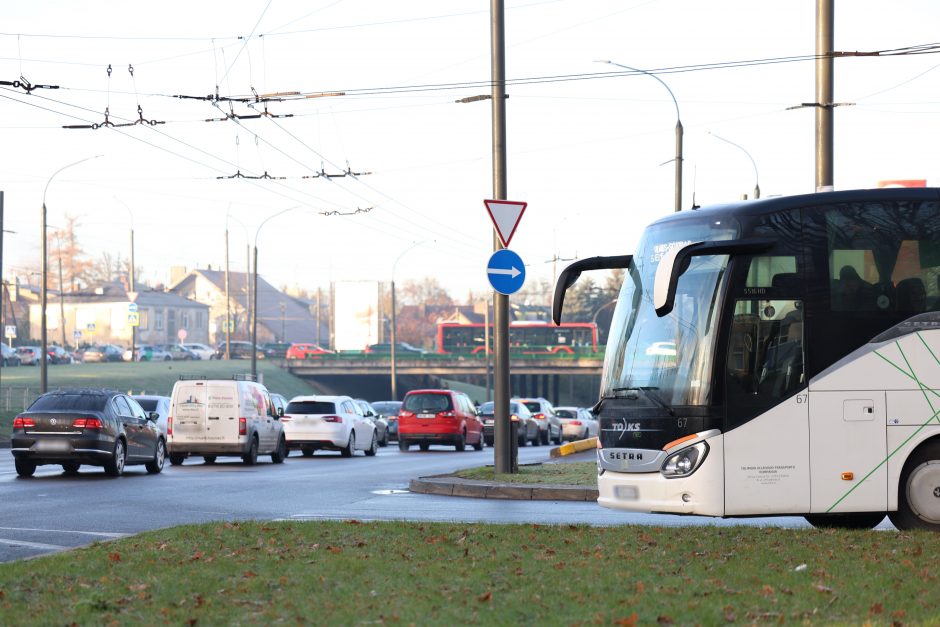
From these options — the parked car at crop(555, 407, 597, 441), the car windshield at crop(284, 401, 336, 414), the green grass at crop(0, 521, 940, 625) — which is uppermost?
the green grass at crop(0, 521, 940, 625)

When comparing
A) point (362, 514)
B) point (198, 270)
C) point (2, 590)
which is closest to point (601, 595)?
point (2, 590)

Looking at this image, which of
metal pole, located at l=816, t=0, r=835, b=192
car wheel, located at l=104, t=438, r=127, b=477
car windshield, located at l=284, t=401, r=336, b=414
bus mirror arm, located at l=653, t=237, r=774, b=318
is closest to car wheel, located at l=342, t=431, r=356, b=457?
car windshield, located at l=284, t=401, r=336, b=414

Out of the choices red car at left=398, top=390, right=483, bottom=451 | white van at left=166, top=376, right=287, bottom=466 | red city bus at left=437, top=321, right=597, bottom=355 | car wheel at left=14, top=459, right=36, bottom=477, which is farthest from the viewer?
red city bus at left=437, top=321, right=597, bottom=355

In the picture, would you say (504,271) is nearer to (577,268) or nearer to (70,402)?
(577,268)

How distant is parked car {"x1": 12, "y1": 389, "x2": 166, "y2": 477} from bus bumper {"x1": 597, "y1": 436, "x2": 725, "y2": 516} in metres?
13.4

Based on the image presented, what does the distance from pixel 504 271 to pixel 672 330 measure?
21.4 ft

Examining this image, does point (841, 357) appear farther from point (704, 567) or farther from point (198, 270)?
point (198, 270)

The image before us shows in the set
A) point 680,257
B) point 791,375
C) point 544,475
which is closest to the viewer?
point 680,257

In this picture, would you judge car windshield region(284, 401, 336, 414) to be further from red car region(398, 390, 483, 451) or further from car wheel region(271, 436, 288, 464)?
red car region(398, 390, 483, 451)

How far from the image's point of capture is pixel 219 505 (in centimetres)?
1700

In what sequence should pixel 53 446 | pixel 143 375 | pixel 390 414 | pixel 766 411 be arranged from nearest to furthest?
pixel 766 411 → pixel 53 446 → pixel 390 414 → pixel 143 375

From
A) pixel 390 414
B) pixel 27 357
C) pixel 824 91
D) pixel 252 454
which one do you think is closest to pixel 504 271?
pixel 824 91

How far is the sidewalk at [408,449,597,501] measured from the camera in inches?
700

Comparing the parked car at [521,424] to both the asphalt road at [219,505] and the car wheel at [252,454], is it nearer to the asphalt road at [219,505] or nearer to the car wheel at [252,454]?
the car wheel at [252,454]
